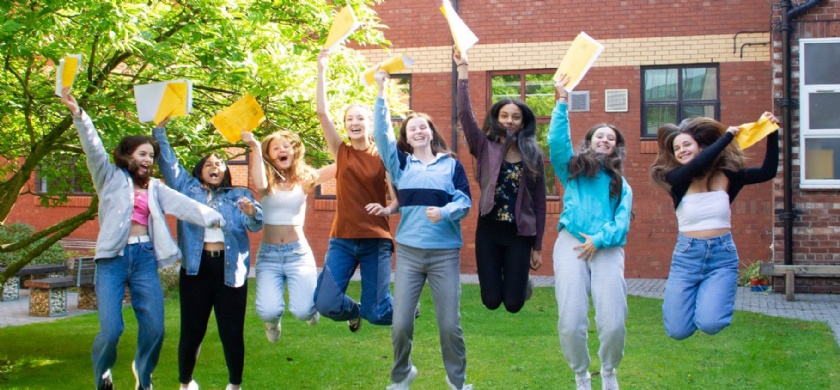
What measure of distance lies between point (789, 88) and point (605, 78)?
356 cm

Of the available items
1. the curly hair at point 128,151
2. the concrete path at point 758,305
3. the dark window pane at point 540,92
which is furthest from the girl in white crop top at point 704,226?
the dark window pane at point 540,92

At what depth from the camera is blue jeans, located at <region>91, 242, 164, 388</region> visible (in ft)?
19.2

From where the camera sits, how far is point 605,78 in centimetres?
1617

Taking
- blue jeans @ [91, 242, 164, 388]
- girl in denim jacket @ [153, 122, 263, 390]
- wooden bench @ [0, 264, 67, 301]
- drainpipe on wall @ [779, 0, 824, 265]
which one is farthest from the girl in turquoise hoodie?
wooden bench @ [0, 264, 67, 301]

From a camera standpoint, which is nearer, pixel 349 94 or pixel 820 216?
pixel 349 94

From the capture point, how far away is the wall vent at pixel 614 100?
52.7 feet

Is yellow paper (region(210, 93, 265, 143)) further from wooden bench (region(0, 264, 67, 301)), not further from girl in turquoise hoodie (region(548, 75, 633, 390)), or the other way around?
wooden bench (region(0, 264, 67, 301))

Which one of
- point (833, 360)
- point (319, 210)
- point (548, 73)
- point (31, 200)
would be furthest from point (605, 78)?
→ point (31, 200)

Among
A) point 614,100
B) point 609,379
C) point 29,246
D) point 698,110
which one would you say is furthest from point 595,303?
point 29,246

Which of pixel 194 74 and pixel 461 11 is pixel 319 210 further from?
pixel 194 74

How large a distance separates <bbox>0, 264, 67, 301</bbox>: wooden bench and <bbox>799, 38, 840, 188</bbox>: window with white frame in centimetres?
1218

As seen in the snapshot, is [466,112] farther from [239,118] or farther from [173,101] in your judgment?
[173,101]

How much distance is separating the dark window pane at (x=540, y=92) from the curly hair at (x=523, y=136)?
10273mm

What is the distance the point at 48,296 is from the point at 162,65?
7.61m
